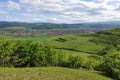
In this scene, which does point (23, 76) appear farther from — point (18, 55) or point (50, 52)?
point (50, 52)

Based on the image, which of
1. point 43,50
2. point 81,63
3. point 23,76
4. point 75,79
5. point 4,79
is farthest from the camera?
point 81,63

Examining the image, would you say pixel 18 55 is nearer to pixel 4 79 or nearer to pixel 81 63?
pixel 81 63

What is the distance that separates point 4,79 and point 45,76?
7.87 m

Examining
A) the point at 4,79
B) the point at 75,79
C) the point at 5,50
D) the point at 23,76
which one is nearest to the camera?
the point at 4,79

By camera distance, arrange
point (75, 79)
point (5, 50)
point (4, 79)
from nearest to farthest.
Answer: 1. point (4, 79)
2. point (75, 79)
3. point (5, 50)

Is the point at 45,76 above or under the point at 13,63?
above

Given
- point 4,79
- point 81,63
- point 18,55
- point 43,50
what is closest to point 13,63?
point 18,55

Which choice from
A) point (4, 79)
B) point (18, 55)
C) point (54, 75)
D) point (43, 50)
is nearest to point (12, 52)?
point (18, 55)

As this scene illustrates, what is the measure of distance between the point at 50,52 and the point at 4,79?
53000mm

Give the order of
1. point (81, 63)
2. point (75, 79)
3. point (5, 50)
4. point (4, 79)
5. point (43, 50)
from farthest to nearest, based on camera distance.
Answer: point (81, 63) < point (43, 50) < point (5, 50) < point (75, 79) < point (4, 79)

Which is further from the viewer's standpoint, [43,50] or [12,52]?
[43,50]

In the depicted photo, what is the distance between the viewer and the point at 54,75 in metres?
42.2

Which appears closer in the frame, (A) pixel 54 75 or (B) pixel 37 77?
(B) pixel 37 77

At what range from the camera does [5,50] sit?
75062 millimetres
